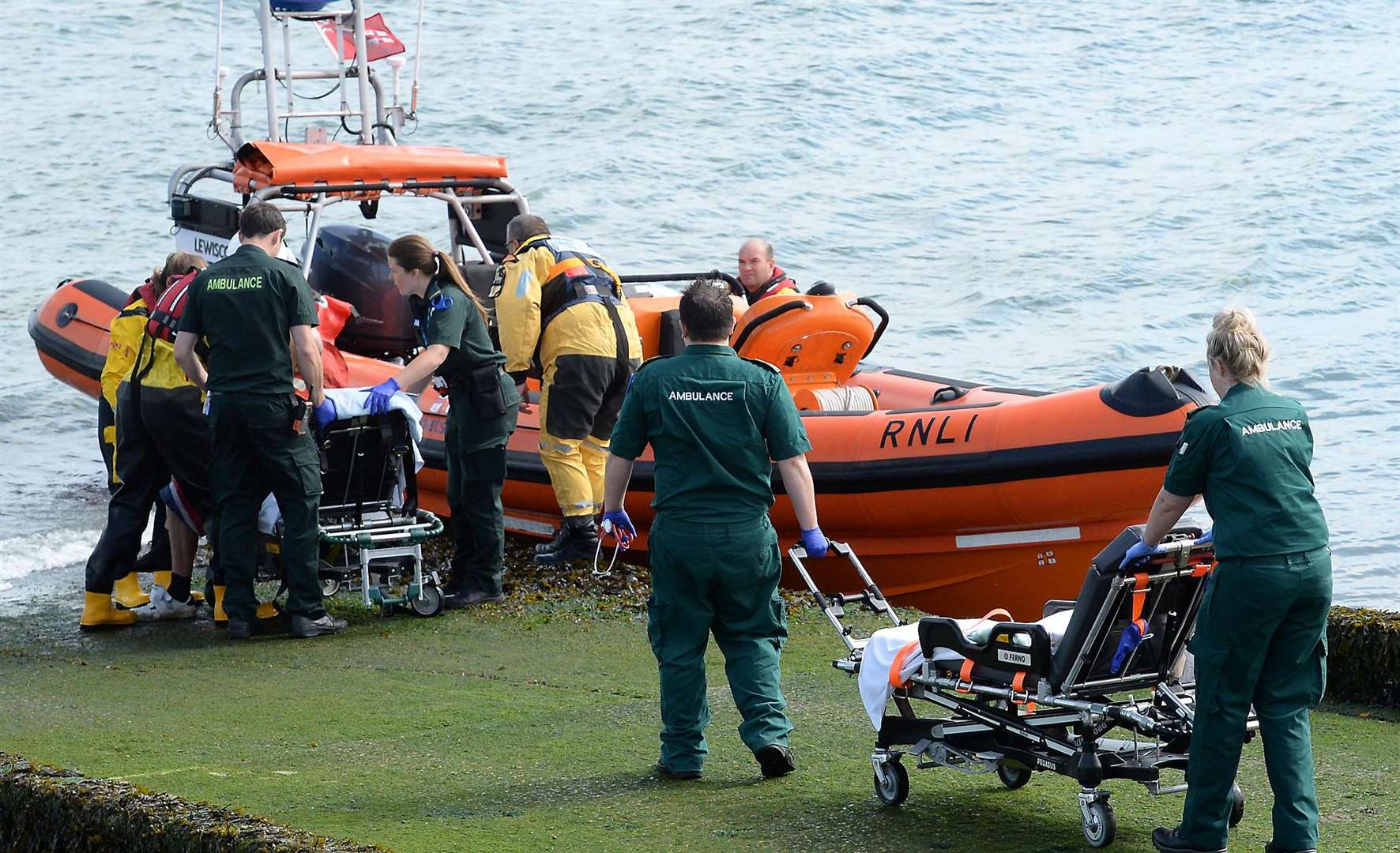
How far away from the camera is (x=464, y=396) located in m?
6.00

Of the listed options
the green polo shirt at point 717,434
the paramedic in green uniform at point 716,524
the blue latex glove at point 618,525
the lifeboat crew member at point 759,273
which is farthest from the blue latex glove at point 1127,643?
the lifeboat crew member at point 759,273

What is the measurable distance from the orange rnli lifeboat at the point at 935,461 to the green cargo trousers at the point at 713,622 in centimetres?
232

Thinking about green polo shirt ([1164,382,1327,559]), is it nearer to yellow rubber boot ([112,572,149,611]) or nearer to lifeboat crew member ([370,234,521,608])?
lifeboat crew member ([370,234,521,608])

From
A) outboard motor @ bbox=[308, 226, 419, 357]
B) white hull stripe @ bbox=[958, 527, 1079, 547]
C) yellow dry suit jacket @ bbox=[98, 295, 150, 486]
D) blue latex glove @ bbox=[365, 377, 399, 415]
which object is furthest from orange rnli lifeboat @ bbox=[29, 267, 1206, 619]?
yellow dry suit jacket @ bbox=[98, 295, 150, 486]

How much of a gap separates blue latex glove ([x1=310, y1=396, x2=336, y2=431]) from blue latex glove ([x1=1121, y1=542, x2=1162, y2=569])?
3.15 metres

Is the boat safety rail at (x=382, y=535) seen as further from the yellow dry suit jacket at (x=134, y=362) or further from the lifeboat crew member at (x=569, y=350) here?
the lifeboat crew member at (x=569, y=350)

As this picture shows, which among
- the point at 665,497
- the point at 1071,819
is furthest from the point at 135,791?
the point at 1071,819

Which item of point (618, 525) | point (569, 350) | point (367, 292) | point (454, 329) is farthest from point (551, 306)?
point (618, 525)

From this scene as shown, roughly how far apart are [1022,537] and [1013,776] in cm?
256

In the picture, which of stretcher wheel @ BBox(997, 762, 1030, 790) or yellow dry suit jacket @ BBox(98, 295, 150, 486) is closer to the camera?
stretcher wheel @ BBox(997, 762, 1030, 790)

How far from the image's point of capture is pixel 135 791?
3.38 m

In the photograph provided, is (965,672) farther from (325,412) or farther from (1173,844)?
(325,412)

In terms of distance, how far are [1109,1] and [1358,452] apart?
1692 cm

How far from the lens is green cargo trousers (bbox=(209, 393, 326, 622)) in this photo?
550 centimetres
